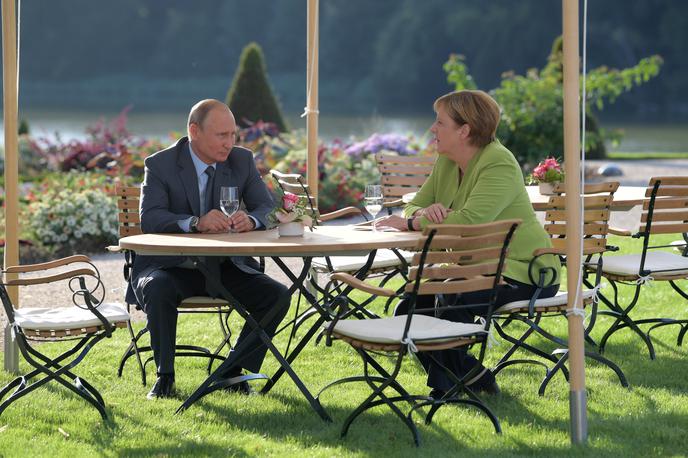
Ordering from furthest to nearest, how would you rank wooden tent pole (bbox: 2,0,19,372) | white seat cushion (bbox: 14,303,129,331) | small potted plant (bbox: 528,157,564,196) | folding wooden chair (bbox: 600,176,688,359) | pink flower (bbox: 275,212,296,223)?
small potted plant (bbox: 528,157,564,196)
folding wooden chair (bbox: 600,176,688,359)
wooden tent pole (bbox: 2,0,19,372)
pink flower (bbox: 275,212,296,223)
white seat cushion (bbox: 14,303,129,331)

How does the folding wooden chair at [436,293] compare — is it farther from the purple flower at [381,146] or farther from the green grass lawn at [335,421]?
the purple flower at [381,146]

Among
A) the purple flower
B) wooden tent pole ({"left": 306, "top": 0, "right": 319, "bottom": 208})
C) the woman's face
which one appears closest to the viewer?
the woman's face

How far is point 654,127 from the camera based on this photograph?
43.3 metres

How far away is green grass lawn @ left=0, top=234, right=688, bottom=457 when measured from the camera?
12.9 feet

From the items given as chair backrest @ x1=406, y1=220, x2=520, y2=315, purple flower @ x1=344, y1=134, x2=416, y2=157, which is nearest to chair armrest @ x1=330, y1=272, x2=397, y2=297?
chair backrest @ x1=406, y1=220, x2=520, y2=315

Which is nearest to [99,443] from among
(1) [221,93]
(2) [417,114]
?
(2) [417,114]

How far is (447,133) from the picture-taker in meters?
4.61

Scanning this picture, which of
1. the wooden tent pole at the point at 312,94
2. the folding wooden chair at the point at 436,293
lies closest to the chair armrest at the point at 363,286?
the folding wooden chair at the point at 436,293

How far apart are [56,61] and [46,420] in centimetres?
6557

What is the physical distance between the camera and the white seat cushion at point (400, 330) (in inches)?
154

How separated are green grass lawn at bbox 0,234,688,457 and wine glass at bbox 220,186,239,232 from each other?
790 millimetres

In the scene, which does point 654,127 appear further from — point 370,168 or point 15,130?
point 15,130

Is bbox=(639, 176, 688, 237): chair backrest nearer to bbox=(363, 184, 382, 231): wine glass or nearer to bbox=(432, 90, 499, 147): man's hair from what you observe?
bbox=(432, 90, 499, 147): man's hair

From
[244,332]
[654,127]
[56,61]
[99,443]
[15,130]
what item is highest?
[56,61]
